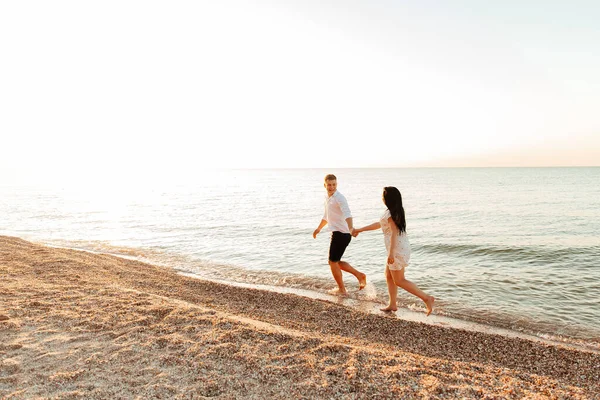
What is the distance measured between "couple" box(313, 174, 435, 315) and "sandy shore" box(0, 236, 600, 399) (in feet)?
2.22

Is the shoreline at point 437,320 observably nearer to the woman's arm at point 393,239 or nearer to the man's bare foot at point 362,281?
the man's bare foot at point 362,281

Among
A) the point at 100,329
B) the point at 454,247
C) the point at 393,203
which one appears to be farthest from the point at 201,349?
the point at 454,247

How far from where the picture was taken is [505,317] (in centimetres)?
715

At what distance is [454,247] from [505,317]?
7.20 metres

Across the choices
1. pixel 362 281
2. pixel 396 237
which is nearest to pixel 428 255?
pixel 362 281

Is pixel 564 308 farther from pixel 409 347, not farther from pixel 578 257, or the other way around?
pixel 578 257

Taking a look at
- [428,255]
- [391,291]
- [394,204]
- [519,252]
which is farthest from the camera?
[519,252]

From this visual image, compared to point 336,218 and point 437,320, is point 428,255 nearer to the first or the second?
point 437,320

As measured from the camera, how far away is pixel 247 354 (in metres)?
4.48

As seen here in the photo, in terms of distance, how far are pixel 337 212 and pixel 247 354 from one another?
3.78m

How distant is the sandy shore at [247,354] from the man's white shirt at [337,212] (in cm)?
155

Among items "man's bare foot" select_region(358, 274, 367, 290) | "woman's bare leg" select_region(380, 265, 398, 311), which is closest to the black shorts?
"man's bare foot" select_region(358, 274, 367, 290)

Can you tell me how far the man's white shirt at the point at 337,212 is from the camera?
7562 mm

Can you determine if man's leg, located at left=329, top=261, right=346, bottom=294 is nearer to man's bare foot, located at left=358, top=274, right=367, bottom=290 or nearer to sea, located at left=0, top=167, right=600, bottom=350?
sea, located at left=0, top=167, right=600, bottom=350
